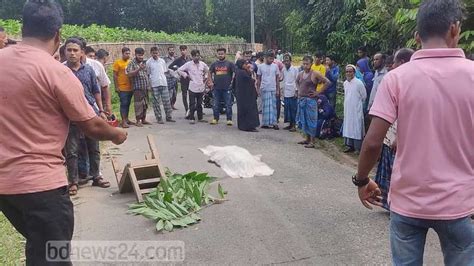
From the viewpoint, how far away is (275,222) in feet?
17.6

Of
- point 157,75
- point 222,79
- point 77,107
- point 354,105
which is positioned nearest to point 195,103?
point 222,79

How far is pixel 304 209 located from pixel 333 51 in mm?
7873

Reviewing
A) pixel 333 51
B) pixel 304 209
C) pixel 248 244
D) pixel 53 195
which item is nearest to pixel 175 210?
pixel 248 244

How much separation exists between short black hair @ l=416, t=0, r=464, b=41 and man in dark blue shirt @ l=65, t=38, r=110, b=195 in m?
4.46

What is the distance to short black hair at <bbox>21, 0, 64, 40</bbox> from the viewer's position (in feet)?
8.90

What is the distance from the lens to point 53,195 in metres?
2.64

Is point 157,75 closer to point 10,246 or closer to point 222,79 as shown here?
point 222,79

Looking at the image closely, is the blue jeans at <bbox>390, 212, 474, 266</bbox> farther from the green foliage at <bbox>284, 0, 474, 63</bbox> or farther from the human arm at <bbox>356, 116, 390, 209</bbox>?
the green foliage at <bbox>284, 0, 474, 63</bbox>

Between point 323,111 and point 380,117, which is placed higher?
point 380,117

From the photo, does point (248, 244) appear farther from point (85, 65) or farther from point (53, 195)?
point (85, 65)

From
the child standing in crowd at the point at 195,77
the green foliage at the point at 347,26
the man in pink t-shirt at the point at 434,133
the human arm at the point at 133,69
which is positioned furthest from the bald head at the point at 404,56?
the child standing in crowd at the point at 195,77

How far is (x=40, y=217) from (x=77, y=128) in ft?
12.1

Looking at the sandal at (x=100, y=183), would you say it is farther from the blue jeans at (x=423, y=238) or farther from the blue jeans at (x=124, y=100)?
the blue jeans at (x=423, y=238)

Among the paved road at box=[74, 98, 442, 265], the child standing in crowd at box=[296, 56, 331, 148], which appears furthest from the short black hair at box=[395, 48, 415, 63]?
the child standing in crowd at box=[296, 56, 331, 148]
